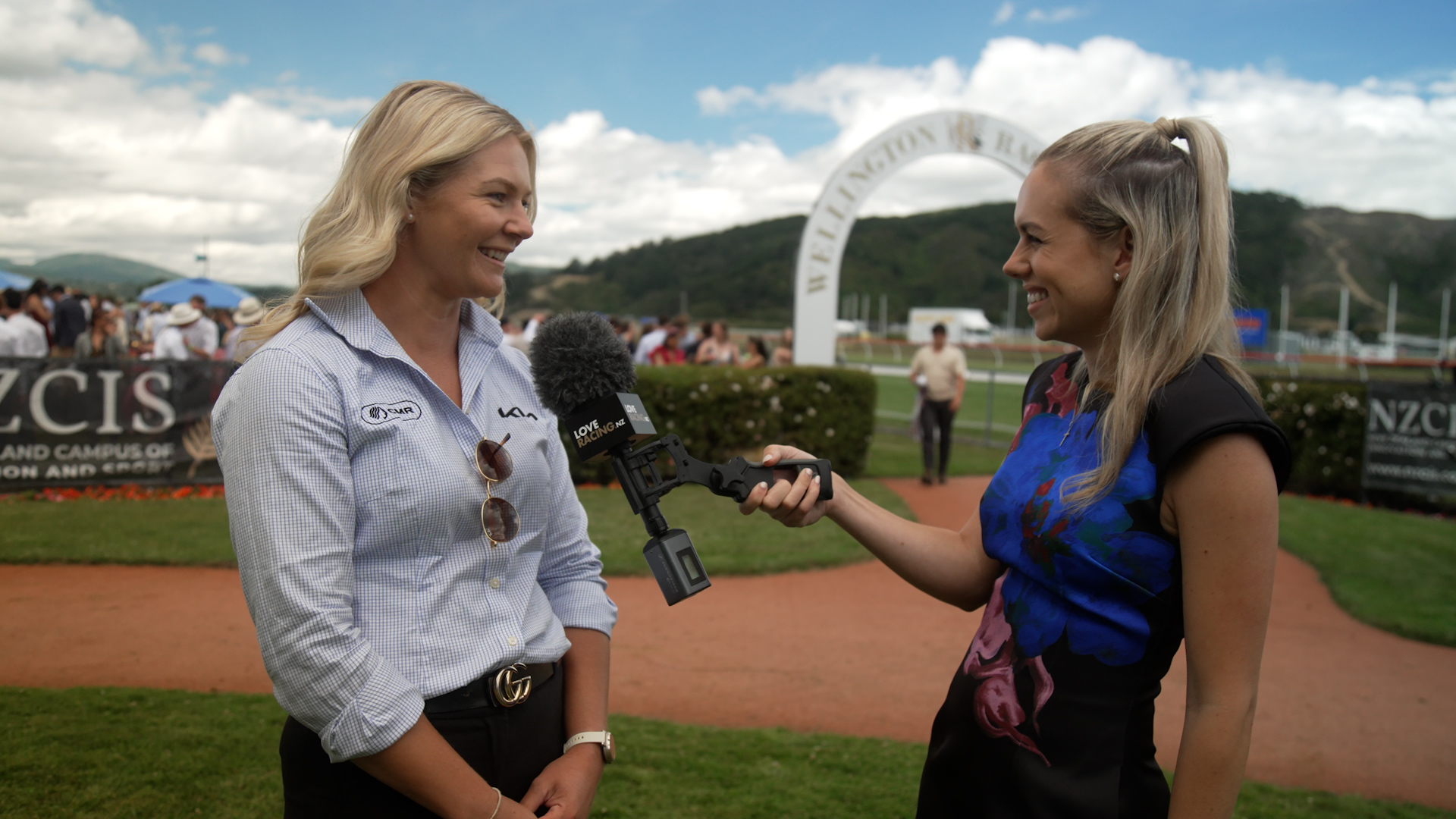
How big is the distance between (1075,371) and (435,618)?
1.39m

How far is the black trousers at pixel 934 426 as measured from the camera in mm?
11102

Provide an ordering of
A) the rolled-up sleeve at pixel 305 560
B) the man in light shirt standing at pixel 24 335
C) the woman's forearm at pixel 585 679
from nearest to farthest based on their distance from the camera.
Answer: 1. the rolled-up sleeve at pixel 305 560
2. the woman's forearm at pixel 585 679
3. the man in light shirt standing at pixel 24 335

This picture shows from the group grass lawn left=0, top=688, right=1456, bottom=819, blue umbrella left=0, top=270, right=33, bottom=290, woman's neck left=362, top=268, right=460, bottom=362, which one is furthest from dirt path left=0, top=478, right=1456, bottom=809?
blue umbrella left=0, top=270, right=33, bottom=290

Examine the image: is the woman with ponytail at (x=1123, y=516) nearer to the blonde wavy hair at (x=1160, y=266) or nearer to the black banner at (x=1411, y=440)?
the blonde wavy hair at (x=1160, y=266)

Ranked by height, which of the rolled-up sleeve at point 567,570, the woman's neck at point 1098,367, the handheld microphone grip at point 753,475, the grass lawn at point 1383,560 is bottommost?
the grass lawn at point 1383,560

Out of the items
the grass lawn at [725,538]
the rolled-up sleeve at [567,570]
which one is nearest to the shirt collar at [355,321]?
the rolled-up sleeve at [567,570]

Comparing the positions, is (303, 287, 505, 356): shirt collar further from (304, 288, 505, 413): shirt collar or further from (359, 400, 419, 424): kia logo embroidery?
(359, 400, 419, 424): kia logo embroidery

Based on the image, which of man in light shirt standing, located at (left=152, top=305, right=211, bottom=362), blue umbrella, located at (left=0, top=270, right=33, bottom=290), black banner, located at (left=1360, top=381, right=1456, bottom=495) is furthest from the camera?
blue umbrella, located at (left=0, top=270, right=33, bottom=290)

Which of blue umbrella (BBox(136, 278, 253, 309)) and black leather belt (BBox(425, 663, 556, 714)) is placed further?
blue umbrella (BBox(136, 278, 253, 309))

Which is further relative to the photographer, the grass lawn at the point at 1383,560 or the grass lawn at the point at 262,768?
the grass lawn at the point at 1383,560

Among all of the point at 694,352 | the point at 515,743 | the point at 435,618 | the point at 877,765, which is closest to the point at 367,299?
the point at 435,618

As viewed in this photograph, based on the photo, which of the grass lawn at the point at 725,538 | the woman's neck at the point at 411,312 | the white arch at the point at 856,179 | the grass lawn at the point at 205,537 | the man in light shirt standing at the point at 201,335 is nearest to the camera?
the woman's neck at the point at 411,312

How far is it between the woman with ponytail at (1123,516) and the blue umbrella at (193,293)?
71.2ft

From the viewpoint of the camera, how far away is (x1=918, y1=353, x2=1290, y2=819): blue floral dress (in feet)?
5.29
